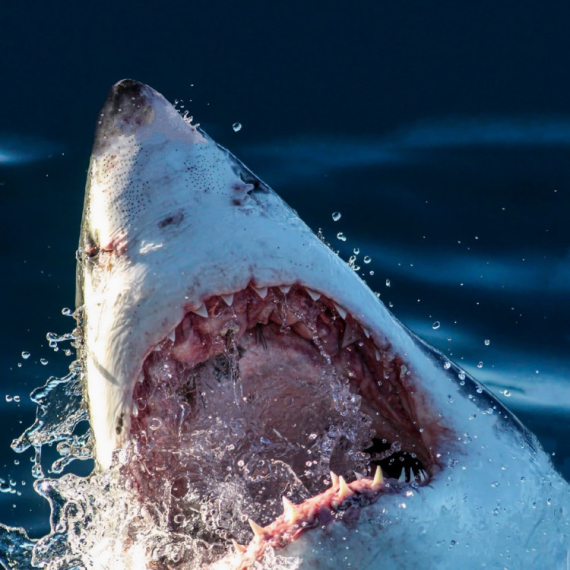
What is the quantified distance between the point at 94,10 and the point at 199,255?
321cm

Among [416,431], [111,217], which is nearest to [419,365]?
[416,431]

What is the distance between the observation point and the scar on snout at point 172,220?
184 centimetres

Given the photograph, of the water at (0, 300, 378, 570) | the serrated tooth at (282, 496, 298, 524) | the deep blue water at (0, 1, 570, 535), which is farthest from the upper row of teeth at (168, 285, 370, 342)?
the deep blue water at (0, 1, 570, 535)

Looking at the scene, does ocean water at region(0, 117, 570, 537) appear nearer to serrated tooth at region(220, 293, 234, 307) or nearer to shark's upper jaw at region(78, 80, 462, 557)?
shark's upper jaw at region(78, 80, 462, 557)

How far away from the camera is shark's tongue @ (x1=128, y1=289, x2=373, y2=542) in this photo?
196 centimetres

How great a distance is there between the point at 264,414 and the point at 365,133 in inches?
98.8

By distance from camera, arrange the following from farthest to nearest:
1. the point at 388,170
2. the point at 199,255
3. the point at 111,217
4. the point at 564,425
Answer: the point at 388,170
the point at 564,425
the point at 111,217
the point at 199,255

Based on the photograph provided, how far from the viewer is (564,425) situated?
3.36 metres

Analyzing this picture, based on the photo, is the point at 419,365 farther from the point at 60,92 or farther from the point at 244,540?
the point at 60,92

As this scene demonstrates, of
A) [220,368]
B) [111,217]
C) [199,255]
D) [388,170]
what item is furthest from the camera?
[388,170]

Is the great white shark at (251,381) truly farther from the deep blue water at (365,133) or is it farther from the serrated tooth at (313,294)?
the deep blue water at (365,133)

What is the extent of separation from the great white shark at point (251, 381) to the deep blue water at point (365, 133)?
1.68 meters

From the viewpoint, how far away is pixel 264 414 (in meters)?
2.32

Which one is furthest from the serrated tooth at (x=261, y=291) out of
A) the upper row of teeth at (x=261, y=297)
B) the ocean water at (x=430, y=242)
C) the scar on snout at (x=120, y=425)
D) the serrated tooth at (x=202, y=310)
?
the ocean water at (x=430, y=242)
